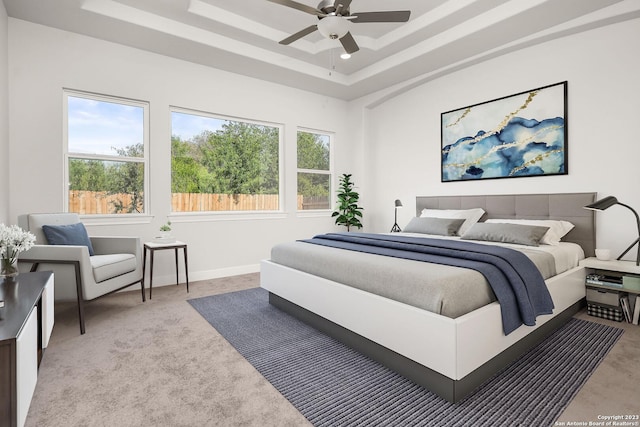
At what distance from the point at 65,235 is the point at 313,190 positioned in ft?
11.3

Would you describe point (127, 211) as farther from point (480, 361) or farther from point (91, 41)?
point (480, 361)

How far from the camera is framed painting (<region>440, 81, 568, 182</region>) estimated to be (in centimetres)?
359

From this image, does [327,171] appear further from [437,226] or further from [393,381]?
[393,381]

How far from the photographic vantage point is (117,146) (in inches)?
153

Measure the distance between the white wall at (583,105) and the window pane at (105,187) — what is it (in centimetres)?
383

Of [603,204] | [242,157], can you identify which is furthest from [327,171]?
[603,204]

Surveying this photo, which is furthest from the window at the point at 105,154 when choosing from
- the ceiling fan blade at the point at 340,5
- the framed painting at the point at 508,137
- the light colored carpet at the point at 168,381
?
the framed painting at the point at 508,137

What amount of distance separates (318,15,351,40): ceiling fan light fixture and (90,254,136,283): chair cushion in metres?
2.69

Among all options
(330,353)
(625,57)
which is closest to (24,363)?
(330,353)

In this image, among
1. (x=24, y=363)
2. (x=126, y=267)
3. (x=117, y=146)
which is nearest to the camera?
(x=24, y=363)

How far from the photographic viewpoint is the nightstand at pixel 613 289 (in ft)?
9.19

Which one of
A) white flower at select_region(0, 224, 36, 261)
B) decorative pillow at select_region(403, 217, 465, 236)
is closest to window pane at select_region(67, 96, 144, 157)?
white flower at select_region(0, 224, 36, 261)

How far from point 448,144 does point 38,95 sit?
15.5 ft

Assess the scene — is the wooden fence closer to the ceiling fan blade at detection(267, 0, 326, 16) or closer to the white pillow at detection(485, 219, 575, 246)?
the ceiling fan blade at detection(267, 0, 326, 16)
